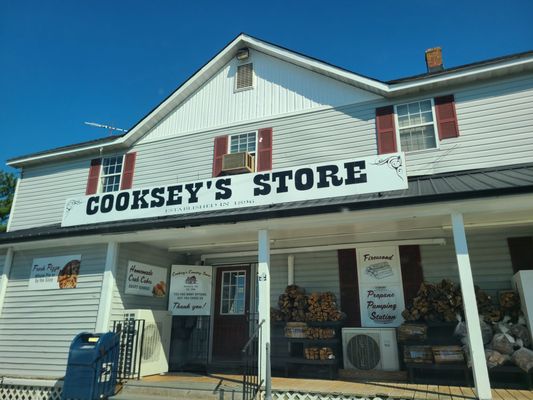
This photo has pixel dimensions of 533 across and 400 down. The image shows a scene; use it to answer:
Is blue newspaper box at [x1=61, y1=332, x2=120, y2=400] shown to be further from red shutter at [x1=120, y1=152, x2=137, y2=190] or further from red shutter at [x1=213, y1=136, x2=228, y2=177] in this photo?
red shutter at [x1=120, y1=152, x2=137, y2=190]

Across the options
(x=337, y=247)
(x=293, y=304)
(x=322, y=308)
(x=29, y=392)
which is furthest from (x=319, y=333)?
(x=29, y=392)

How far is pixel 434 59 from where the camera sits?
36.4 feet

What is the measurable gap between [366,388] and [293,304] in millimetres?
2670

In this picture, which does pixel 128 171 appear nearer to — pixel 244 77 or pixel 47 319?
pixel 244 77

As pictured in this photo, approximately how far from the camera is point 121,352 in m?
8.17

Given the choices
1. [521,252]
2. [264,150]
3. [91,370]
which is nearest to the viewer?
[91,370]

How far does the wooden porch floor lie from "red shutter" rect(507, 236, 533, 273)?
2.71 meters

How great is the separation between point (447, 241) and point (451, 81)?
3735 mm

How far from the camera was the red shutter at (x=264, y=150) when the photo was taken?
10.7 meters

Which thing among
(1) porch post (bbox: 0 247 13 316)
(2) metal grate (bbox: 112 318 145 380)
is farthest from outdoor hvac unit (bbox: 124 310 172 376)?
(1) porch post (bbox: 0 247 13 316)

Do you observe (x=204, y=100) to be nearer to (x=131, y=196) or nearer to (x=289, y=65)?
(x=289, y=65)

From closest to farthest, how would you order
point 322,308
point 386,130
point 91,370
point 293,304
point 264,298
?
point 91,370, point 264,298, point 322,308, point 293,304, point 386,130

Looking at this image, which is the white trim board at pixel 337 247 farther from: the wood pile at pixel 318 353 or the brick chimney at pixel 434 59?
the brick chimney at pixel 434 59

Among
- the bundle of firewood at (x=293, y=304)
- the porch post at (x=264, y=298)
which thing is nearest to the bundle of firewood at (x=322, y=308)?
the bundle of firewood at (x=293, y=304)
